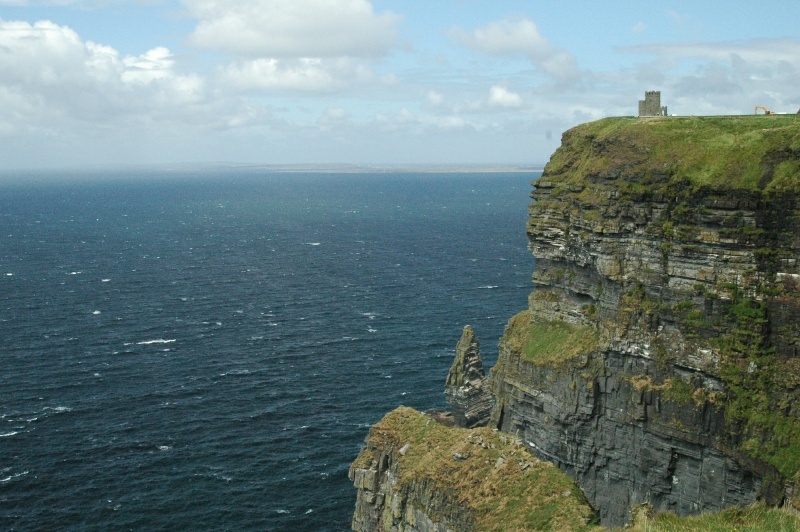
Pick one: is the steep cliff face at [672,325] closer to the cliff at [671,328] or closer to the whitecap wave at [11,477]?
the cliff at [671,328]

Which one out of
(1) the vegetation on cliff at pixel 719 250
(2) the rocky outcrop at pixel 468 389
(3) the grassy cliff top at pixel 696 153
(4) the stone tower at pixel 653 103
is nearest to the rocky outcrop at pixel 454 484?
(1) the vegetation on cliff at pixel 719 250

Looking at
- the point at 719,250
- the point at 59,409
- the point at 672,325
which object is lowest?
the point at 59,409

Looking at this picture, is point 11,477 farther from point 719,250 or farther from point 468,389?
point 719,250

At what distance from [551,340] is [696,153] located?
19.8m

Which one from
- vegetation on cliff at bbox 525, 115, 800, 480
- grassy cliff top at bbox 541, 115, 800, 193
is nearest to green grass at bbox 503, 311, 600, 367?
vegetation on cliff at bbox 525, 115, 800, 480

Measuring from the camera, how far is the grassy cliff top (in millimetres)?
52375

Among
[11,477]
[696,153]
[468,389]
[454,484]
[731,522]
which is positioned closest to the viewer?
[731,522]

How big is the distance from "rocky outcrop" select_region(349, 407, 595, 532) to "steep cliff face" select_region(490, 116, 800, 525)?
1511cm

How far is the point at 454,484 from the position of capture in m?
43.9

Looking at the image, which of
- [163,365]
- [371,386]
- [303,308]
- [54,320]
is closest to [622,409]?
[371,386]

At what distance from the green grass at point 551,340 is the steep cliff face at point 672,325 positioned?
0.18 m

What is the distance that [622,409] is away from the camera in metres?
58.0

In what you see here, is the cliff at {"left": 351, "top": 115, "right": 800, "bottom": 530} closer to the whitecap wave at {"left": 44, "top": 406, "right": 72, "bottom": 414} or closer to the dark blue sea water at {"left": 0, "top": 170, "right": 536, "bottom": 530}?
the dark blue sea water at {"left": 0, "top": 170, "right": 536, "bottom": 530}

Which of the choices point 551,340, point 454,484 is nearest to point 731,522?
point 454,484
